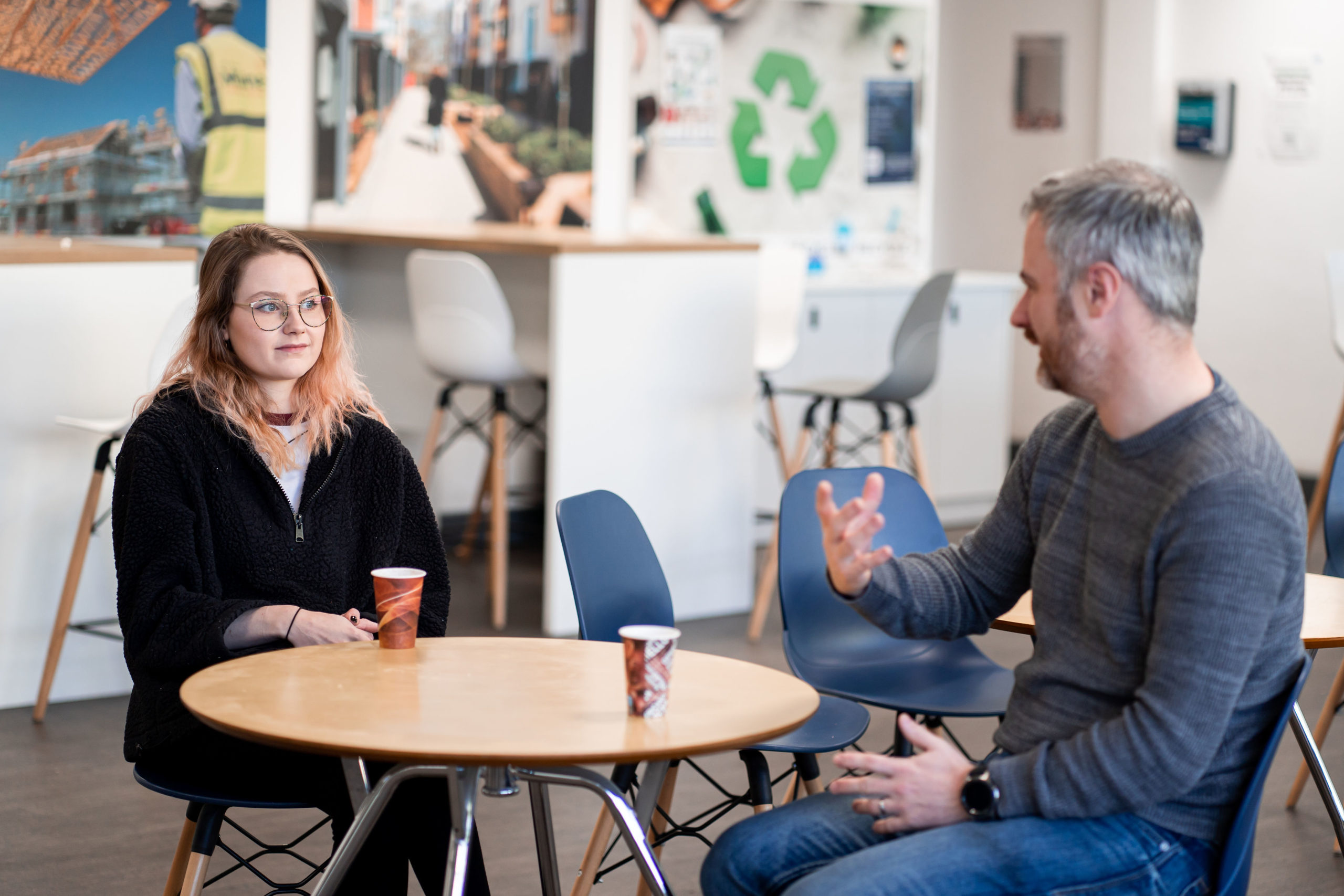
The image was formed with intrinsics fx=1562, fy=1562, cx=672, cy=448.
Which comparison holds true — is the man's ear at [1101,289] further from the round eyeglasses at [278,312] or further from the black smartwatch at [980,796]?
the round eyeglasses at [278,312]

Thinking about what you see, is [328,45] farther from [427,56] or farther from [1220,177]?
[1220,177]

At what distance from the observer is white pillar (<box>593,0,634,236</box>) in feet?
19.7

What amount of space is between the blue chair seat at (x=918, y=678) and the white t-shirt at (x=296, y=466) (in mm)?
877

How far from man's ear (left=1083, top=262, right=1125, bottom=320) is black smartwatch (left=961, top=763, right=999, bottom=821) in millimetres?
498

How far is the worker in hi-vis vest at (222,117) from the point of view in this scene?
523cm

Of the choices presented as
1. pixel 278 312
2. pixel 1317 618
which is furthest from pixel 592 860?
pixel 1317 618

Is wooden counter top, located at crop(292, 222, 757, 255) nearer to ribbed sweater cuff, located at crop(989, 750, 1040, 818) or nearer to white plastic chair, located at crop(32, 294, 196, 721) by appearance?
white plastic chair, located at crop(32, 294, 196, 721)

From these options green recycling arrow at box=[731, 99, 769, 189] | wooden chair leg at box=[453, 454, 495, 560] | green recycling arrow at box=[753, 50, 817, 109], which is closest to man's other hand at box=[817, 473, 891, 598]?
wooden chair leg at box=[453, 454, 495, 560]

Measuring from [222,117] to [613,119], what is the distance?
1514 mm

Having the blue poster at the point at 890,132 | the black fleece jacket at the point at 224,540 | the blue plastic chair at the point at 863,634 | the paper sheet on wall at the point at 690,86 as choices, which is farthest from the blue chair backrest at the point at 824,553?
the blue poster at the point at 890,132

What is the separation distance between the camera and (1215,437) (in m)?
1.61

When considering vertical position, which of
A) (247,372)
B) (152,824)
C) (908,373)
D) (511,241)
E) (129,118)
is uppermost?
(129,118)

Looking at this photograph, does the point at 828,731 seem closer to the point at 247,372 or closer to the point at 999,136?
the point at 247,372

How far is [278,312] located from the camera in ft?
7.35
